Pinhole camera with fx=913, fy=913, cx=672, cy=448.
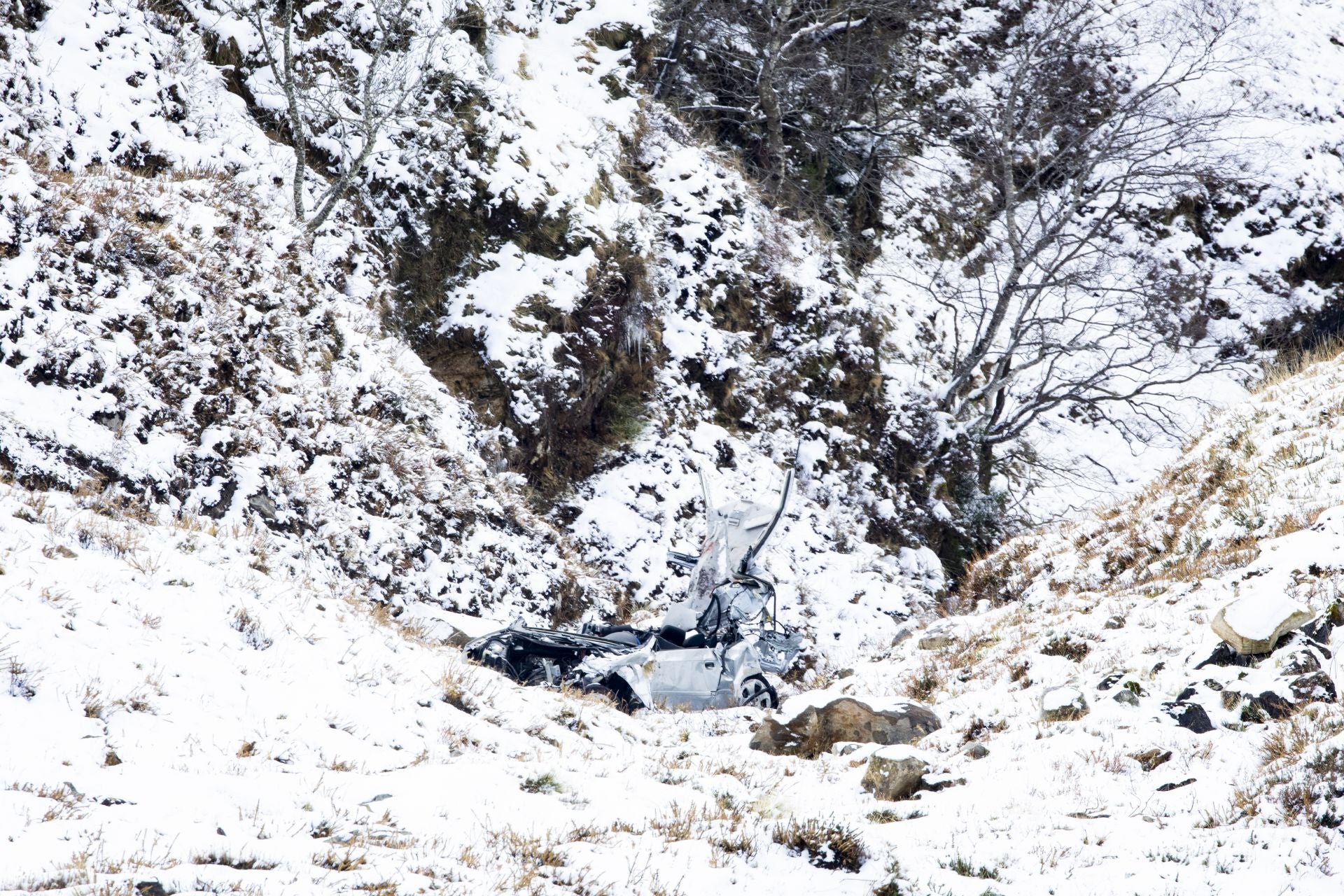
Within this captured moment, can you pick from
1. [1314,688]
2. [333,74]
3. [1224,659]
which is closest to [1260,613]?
[1224,659]

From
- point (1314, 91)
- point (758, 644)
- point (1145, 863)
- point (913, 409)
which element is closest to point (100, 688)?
point (1145, 863)

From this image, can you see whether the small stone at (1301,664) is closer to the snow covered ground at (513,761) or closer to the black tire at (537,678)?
the snow covered ground at (513,761)

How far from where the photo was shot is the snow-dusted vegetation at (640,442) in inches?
176

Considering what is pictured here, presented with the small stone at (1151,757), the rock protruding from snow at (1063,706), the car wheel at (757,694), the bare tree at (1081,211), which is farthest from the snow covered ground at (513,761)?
the bare tree at (1081,211)

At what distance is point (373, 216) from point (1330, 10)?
32.1 m

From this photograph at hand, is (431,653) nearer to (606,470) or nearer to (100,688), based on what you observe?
(100,688)

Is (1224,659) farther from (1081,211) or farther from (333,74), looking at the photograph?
(1081,211)

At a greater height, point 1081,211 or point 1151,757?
point 1081,211

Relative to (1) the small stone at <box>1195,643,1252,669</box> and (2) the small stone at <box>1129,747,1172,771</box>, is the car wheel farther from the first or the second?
(2) the small stone at <box>1129,747,1172,771</box>

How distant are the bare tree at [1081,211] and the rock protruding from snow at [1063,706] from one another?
1159cm

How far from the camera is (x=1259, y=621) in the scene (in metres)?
6.10

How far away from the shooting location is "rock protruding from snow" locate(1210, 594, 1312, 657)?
235 inches

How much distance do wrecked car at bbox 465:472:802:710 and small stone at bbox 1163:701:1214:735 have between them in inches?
188

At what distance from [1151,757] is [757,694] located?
5488 mm
